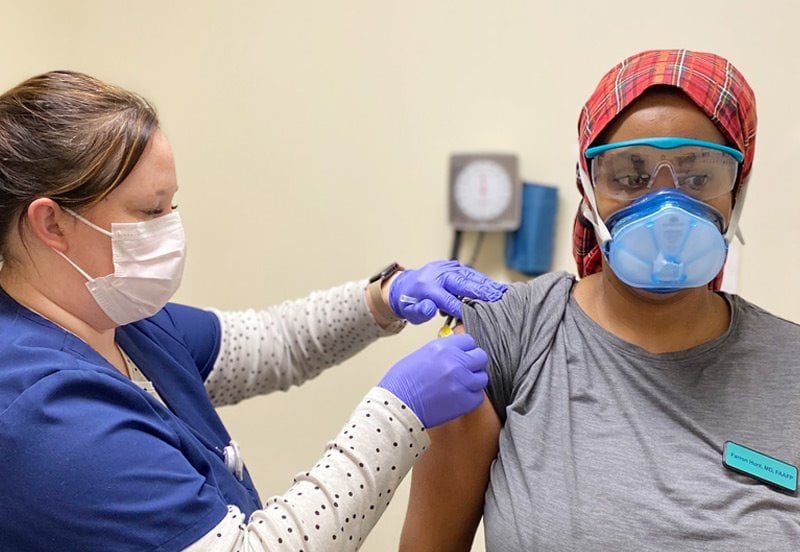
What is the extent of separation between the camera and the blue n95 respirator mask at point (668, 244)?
105 centimetres

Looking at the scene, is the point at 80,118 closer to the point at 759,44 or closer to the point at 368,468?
the point at 368,468

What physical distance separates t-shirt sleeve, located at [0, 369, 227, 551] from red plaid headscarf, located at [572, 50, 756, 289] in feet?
2.57

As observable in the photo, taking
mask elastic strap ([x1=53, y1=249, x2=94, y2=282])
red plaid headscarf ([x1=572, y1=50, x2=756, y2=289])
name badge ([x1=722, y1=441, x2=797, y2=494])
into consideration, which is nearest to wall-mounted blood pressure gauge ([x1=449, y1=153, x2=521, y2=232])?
red plaid headscarf ([x1=572, y1=50, x2=756, y2=289])

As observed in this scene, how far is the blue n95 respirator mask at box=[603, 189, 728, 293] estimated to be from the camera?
1.05 metres

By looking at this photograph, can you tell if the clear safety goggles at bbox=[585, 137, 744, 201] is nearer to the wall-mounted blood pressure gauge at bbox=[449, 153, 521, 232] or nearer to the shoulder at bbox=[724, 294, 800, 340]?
the shoulder at bbox=[724, 294, 800, 340]

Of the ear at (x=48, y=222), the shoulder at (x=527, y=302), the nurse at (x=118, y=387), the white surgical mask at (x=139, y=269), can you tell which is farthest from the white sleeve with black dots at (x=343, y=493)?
the ear at (x=48, y=222)

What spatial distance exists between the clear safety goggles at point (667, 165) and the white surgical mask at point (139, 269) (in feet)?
2.23

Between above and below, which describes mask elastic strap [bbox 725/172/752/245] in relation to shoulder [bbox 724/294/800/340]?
above

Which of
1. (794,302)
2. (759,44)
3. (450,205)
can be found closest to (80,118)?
(450,205)

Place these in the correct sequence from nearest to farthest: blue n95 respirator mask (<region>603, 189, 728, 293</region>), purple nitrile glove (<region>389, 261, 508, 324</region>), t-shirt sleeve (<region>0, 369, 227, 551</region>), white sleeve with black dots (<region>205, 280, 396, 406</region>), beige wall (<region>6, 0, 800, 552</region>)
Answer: t-shirt sleeve (<region>0, 369, 227, 551</region>) < blue n95 respirator mask (<region>603, 189, 728, 293</region>) < purple nitrile glove (<region>389, 261, 508, 324</region>) < white sleeve with black dots (<region>205, 280, 396, 406</region>) < beige wall (<region>6, 0, 800, 552</region>)

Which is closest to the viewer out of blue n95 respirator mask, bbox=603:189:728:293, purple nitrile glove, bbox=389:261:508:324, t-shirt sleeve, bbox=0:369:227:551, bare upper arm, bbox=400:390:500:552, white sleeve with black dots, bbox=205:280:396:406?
t-shirt sleeve, bbox=0:369:227:551

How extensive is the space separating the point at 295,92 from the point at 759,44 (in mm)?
1179

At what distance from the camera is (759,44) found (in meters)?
1.64

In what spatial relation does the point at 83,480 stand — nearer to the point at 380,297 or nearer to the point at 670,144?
the point at 380,297
